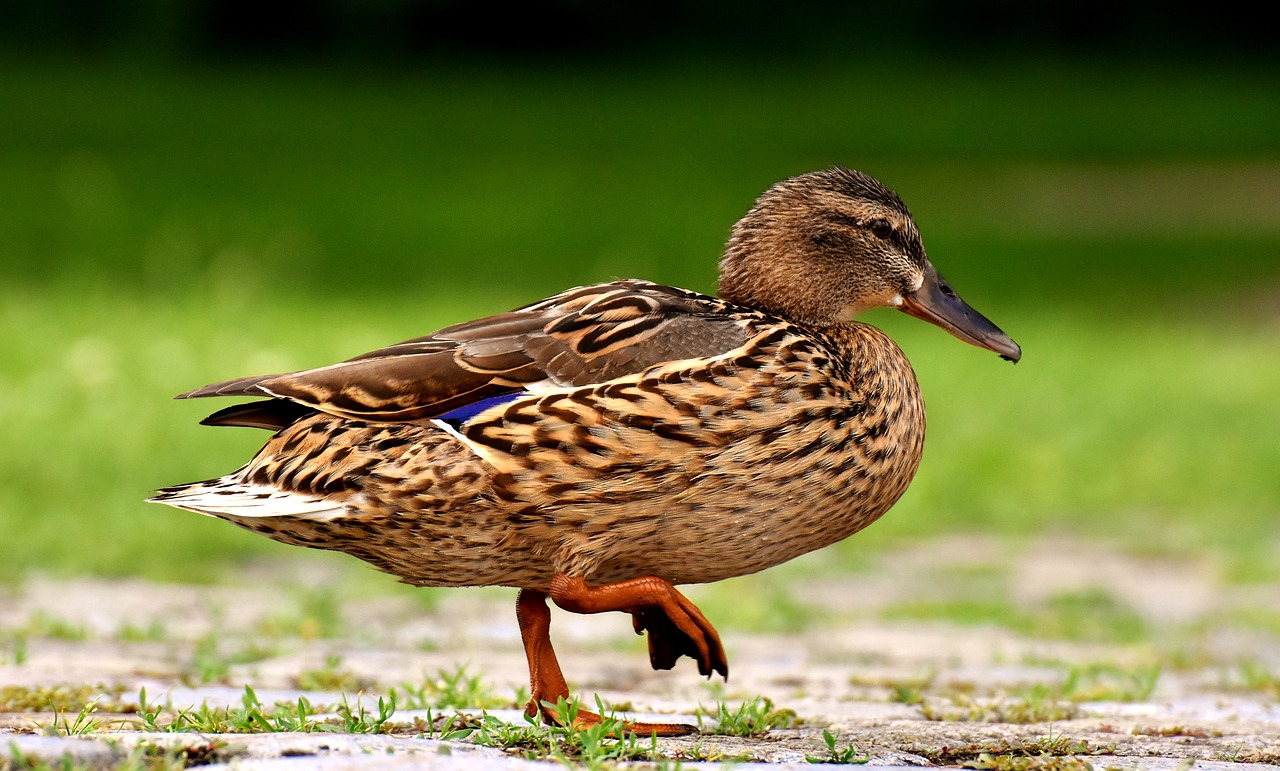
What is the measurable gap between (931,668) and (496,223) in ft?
50.0

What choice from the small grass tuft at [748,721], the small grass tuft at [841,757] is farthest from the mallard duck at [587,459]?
the small grass tuft at [841,757]

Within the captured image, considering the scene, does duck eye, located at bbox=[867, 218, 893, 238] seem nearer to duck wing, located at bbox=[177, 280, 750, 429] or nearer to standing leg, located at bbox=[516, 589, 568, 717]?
duck wing, located at bbox=[177, 280, 750, 429]

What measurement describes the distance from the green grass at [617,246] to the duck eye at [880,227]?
362 cm

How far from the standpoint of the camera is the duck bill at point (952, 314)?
4.48 meters

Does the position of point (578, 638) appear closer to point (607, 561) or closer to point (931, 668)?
point (931, 668)

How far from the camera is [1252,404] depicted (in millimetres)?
12008

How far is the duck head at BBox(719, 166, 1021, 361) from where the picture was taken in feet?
14.5

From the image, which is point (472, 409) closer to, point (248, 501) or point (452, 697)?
point (248, 501)

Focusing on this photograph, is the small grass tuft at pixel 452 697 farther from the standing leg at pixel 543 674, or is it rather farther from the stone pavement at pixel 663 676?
the standing leg at pixel 543 674

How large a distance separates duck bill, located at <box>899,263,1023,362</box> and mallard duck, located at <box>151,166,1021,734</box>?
17.1 inches

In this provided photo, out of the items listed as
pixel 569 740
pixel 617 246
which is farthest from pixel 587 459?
pixel 617 246

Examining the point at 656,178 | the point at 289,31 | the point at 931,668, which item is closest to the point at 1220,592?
the point at 931,668

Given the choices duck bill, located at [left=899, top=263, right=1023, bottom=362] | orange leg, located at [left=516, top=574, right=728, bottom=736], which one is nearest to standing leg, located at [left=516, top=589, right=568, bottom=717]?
orange leg, located at [left=516, top=574, right=728, bottom=736]

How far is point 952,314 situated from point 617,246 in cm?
1505
